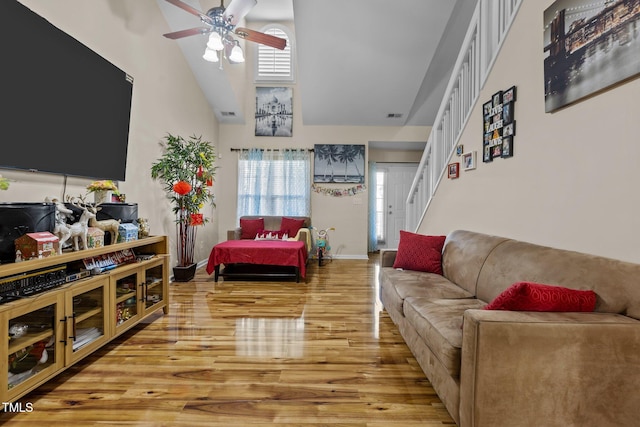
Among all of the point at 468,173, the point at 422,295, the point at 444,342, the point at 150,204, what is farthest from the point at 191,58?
the point at 444,342

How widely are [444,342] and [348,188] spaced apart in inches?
193

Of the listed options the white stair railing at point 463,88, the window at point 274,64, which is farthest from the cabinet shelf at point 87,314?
the window at point 274,64

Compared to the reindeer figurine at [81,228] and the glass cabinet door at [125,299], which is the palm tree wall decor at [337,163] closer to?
the glass cabinet door at [125,299]

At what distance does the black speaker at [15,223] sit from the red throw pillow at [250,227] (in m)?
3.69

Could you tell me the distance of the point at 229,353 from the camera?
230 centimetres

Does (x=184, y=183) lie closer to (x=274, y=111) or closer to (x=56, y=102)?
(x=56, y=102)

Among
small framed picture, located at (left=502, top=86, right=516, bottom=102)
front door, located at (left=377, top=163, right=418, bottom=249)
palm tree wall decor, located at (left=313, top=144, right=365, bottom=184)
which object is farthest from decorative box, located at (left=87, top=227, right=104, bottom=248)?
front door, located at (left=377, top=163, right=418, bottom=249)

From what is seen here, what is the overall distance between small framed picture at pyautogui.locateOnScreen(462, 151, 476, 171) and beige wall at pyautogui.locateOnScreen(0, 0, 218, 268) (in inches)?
136

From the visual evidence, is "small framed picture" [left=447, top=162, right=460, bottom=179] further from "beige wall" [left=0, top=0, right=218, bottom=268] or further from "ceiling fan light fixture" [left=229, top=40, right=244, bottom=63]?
"beige wall" [left=0, top=0, right=218, bottom=268]

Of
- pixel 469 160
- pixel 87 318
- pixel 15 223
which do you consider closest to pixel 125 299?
pixel 87 318

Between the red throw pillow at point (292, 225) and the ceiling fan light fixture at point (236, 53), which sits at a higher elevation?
the ceiling fan light fixture at point (236, 53)

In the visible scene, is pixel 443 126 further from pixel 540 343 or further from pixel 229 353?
pixel 229 353

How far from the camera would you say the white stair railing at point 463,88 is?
2.69 m

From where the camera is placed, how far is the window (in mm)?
6133
